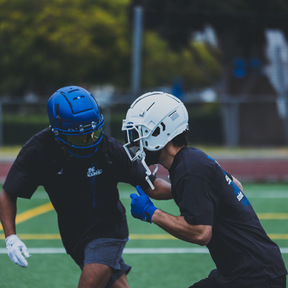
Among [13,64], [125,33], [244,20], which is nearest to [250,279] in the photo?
[244,20]

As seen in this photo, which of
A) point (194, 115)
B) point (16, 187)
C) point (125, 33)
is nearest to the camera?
point (16, 187)

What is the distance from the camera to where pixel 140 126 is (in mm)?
2854

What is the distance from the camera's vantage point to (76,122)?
321 centimetres

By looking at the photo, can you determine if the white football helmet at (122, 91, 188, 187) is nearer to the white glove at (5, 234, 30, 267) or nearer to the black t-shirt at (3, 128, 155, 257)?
the black t-shirt at (3, 128, 155, 257)

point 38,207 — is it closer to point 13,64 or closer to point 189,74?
point 13,64

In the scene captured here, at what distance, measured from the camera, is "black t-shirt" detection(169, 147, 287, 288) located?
100 inches

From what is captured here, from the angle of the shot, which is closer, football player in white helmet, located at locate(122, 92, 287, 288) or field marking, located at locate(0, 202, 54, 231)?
football player in white helmet, located at locate(122, 92, 287, 288)

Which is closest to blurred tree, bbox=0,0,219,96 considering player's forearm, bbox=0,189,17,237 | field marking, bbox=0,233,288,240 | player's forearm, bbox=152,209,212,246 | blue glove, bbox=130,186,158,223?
field marking, bbox=0,233,288,240

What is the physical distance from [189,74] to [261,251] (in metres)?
39.0

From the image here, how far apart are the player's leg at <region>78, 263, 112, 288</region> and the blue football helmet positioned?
79 centimetres

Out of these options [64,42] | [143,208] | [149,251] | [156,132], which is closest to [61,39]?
[64,42]

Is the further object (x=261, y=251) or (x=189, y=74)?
(x=189, y=74)

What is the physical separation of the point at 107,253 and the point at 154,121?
1109 mm

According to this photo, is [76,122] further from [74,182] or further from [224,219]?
[224,219]
